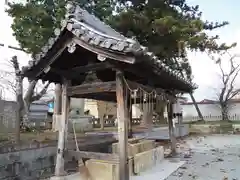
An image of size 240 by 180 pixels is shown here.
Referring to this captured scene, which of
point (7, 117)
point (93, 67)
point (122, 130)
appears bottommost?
point (122, 130)

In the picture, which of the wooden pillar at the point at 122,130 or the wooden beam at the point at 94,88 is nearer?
the wooden pillar at the point at 122,130

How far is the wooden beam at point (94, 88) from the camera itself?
5.31 meters

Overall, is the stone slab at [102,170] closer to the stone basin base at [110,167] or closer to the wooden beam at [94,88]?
the stone basin base at [110,167]

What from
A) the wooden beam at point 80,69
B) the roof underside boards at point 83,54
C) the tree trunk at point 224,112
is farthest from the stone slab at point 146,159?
the tree trunk at point 224,112

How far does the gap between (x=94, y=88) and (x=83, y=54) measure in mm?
A: 891

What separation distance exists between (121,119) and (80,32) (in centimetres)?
189

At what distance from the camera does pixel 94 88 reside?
18.2ft

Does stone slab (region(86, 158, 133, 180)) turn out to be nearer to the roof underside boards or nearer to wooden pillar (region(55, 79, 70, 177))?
wooden pillar (region(55, 79, 70, 177))

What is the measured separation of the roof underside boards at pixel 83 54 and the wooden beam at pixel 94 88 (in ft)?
1.19

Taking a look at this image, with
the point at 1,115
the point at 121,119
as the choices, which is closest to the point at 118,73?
the point at 121,119

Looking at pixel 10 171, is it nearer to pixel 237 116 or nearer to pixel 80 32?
pixel 80 32

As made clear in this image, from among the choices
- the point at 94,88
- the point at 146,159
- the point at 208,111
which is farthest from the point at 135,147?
the point at 208,111

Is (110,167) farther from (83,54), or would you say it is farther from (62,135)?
(83,54)

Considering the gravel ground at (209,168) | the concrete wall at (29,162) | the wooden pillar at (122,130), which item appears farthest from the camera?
the gravel ground at (209,168)
